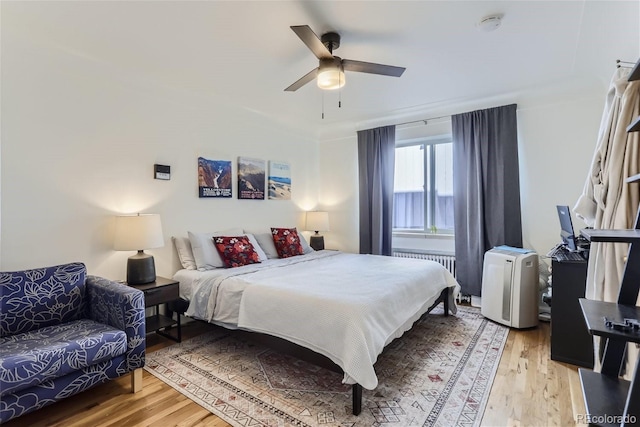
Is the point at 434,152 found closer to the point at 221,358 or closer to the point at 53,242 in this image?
the point at 221,358

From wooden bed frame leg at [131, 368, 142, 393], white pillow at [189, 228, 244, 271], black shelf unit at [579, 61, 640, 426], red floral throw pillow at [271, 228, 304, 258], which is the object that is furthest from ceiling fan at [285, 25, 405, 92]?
wooden bed frame leg at [131, 368, 142, 393]

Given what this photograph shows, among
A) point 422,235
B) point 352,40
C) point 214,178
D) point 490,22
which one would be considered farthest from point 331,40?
point 422,235

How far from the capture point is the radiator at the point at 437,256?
13.6ft

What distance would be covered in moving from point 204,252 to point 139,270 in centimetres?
64

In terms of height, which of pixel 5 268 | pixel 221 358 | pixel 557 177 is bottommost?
pixel 221 358

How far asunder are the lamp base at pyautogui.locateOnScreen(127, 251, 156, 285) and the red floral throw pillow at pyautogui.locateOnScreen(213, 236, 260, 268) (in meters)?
0.70

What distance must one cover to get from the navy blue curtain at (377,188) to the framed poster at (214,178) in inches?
81.3

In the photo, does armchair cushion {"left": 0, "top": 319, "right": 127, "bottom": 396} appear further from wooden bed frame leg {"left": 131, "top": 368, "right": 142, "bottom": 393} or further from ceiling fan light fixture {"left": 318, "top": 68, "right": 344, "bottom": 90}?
ceiling fan light fixture {"left": 318, "top": 68, "right": 344, "bottom": 90}

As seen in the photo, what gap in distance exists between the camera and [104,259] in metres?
2.80

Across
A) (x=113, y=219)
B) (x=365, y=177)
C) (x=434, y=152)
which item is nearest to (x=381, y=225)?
(x=365, y=177)

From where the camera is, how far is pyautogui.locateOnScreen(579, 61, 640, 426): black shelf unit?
873 millimetres

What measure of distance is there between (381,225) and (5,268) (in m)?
3.98

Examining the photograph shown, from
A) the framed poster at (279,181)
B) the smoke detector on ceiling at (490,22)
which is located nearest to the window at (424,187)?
the framed poster at (279,181)

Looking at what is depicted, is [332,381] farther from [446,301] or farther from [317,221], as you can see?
[317,221]
